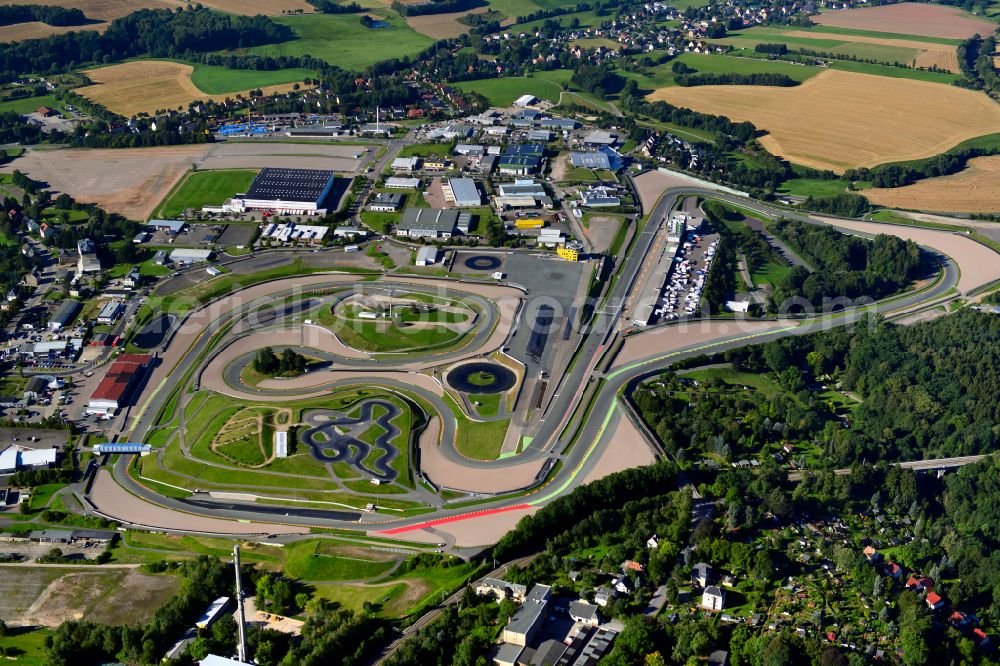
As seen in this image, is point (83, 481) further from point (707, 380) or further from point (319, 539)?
point (707, 380)

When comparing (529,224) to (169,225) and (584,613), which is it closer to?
(169,225)

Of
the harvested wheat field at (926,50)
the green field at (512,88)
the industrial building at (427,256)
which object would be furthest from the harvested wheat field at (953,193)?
the industrial building at (427,256)

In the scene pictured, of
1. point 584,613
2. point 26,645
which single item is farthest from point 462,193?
point 26,645

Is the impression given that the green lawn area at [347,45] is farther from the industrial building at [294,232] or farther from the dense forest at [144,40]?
the industrial building at [294,232]

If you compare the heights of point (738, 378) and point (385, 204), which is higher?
point (385, 204)

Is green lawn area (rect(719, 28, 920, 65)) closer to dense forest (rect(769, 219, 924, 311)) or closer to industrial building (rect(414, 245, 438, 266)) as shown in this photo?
dense forest (rect(769, 219, 924, 311))
